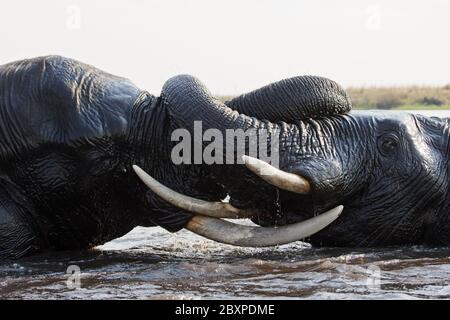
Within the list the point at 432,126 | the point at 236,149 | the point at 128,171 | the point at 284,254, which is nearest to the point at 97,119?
the point at 128,171

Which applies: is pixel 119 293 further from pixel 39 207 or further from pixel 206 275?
pixel 39 207

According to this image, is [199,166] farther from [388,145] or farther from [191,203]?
[388,145]

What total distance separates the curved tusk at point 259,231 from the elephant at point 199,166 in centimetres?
1

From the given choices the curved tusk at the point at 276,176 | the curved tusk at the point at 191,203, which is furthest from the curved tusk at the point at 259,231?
the curved tusk at the point at 276,176

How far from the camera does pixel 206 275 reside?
37.5 feet

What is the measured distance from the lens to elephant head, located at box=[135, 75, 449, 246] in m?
11.7

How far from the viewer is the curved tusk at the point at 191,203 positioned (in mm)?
11852

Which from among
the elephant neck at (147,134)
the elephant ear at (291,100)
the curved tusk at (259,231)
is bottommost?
the curved tusk at (259,231)

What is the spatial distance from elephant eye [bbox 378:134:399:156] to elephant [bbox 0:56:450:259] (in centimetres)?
1

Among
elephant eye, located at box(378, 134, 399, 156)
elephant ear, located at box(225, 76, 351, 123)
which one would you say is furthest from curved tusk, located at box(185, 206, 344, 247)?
elephant ear, located at box(225, 76, 351, 123)

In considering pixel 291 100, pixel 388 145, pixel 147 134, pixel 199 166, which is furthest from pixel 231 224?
pixel 388 145

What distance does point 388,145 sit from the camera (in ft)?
40.6

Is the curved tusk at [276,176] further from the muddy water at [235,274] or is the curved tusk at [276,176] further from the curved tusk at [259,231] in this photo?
the muddy water at [235,274]
